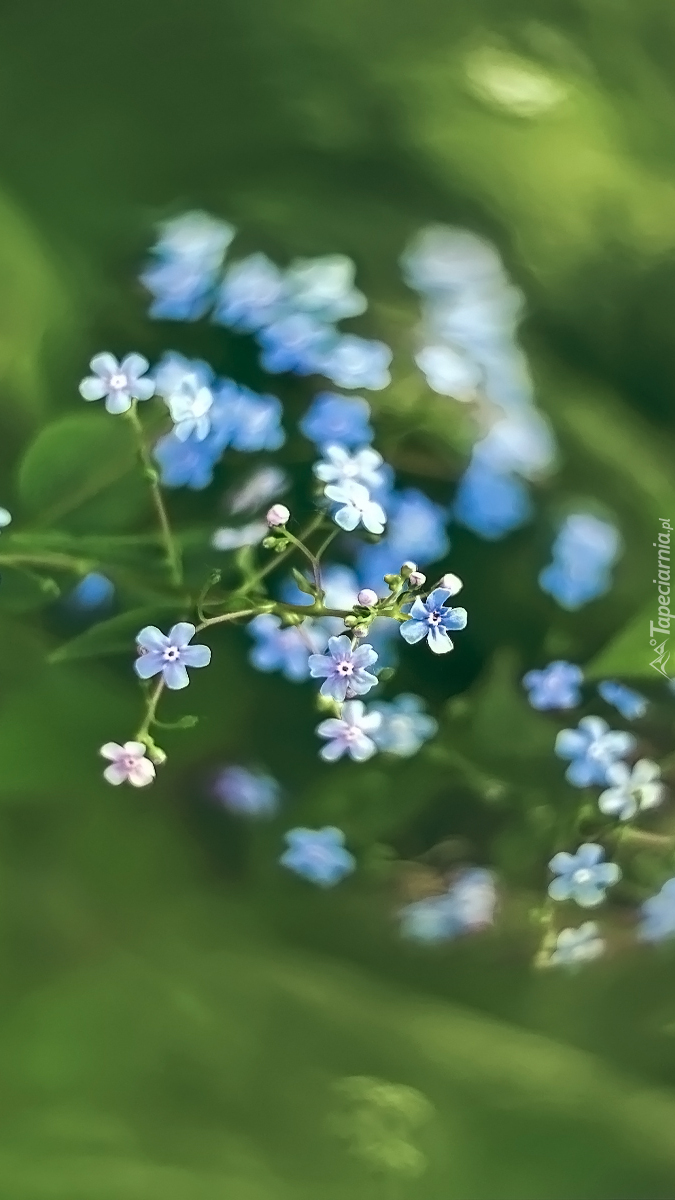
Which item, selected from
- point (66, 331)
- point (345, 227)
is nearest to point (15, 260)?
point (66, 331)

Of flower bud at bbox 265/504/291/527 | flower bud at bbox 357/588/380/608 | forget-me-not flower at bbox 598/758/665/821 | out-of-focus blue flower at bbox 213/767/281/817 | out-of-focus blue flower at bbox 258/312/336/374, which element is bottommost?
out-of-focus blue flower at bbox 213/767/281/817

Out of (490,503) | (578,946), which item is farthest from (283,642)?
(578,946)

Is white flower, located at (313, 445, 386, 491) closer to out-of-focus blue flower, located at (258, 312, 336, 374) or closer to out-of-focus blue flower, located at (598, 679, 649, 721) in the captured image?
out-of-focus blue flower, located at (258, 312, 336, 374)

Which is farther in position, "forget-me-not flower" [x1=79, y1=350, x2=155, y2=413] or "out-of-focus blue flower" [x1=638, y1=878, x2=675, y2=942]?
"out-of-focus blue flower" [x1=638, y1=878, x2=675, y2=942]

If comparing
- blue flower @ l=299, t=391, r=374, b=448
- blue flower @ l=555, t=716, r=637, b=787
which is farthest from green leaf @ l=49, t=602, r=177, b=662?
blue flower @ l=555, t=716, r=637, b=787

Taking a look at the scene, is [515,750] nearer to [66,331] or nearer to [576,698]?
[576,698]

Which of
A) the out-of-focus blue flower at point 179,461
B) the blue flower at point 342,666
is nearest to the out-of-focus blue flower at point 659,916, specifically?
→ the blue flower at point 342,666

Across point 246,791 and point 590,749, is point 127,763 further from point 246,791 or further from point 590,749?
point 590,749
